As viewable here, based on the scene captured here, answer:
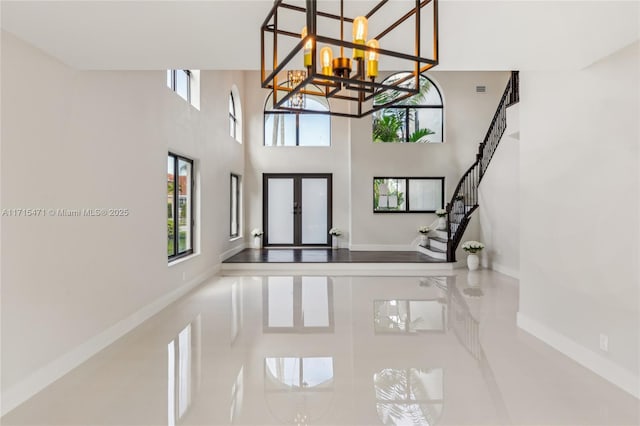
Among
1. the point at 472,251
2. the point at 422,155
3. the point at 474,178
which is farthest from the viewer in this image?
the point at 422,155

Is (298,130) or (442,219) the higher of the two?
(298,130)

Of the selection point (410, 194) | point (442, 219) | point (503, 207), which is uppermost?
point (410, 194)

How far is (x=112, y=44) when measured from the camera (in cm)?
269

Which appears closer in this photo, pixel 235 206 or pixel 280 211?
pixel 235 206

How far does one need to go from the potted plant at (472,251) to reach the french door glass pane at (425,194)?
2.03 metres

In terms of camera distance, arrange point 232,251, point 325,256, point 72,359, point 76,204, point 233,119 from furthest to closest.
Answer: point 233,119 < point 232,251 < point 325,256 < point 76,204 < point 72,359

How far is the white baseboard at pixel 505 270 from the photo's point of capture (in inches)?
275

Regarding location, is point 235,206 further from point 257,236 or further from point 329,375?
point 329,375

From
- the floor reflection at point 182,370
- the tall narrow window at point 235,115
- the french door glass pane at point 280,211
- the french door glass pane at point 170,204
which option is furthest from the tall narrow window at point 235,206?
the floor reflection at point 182,370

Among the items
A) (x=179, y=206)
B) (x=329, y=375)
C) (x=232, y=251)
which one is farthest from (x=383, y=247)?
(x=329, y=375)

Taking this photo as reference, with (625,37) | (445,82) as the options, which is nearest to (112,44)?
(625,37)

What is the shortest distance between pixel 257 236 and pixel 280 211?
3.18ft

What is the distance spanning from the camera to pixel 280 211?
1025 cm

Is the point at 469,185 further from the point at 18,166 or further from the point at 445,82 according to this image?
the point at 18,166
